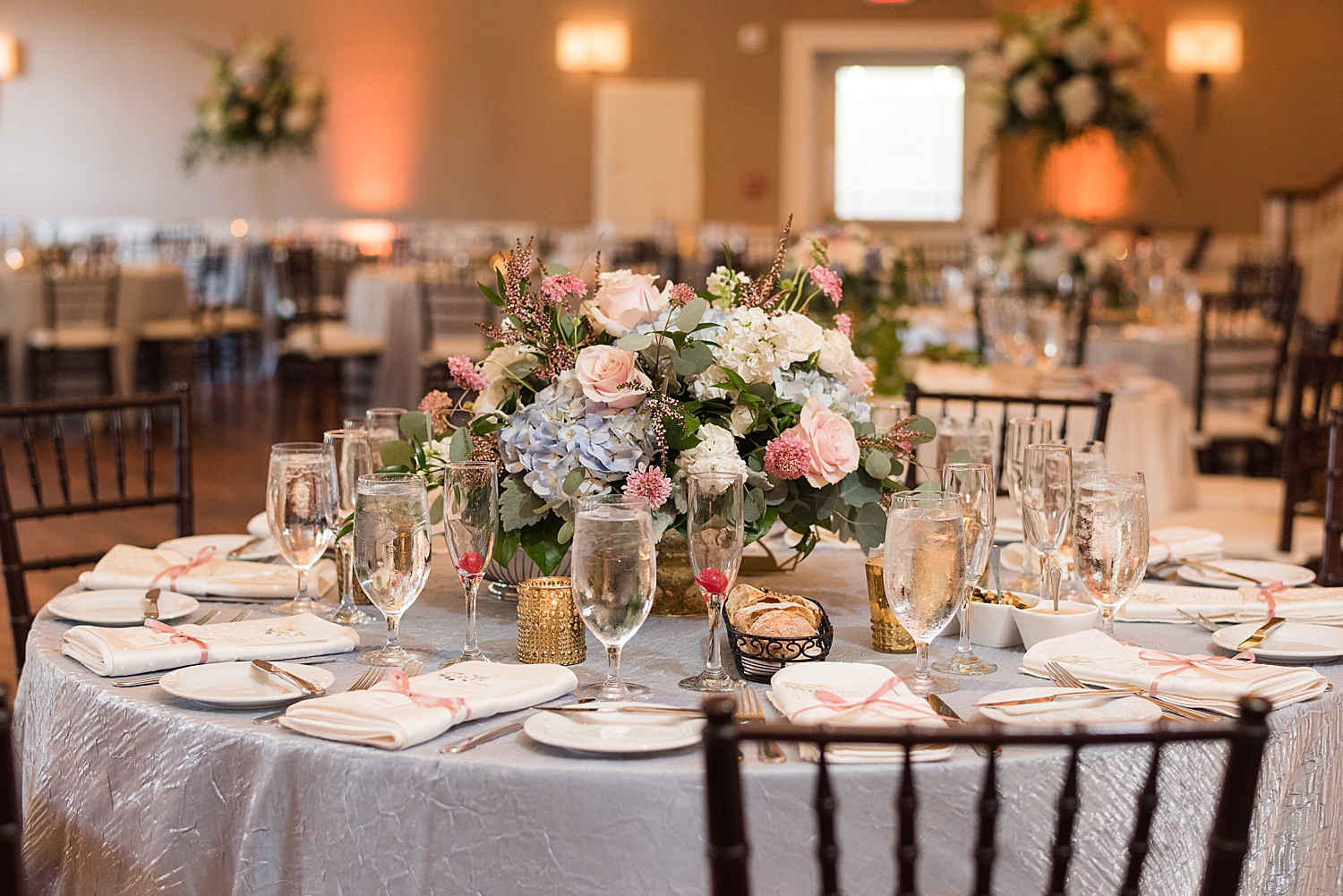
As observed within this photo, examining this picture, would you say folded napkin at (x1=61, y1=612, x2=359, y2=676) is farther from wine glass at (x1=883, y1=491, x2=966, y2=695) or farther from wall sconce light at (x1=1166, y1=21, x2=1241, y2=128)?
wall sconce light at (x1=1166, y1=21, x2=1241, y2=128)

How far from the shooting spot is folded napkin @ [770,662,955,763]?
3.83ft

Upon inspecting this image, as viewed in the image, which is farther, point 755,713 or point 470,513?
point 470,513

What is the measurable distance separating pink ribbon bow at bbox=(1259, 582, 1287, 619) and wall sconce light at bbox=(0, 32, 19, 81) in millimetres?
12108

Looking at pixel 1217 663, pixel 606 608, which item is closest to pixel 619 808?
pixel 606 608

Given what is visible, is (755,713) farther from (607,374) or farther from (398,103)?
(398,103)

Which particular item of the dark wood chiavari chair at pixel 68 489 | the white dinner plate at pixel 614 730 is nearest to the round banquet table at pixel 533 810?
the white dinner plate at pixel 614 730

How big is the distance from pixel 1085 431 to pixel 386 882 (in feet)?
8.91

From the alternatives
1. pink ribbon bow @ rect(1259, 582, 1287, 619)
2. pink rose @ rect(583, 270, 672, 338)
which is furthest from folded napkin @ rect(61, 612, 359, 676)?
pink ribbon bow @ rect(1259, 582, 1287, 619)

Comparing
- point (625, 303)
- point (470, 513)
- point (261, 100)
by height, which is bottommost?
point (470, 513)

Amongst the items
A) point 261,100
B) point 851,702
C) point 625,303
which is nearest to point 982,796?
point 851,702

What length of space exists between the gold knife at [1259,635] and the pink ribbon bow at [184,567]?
1.29 m

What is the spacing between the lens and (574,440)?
4.93 ft

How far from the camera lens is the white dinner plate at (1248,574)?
1.82 m

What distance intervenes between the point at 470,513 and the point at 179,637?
35 centimetres
